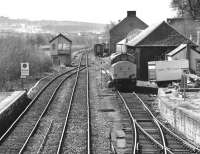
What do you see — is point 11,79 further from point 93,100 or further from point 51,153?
point 51,153

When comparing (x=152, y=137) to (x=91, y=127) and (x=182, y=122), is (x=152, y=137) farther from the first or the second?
(x=91, y=127)

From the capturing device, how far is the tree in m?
55.6

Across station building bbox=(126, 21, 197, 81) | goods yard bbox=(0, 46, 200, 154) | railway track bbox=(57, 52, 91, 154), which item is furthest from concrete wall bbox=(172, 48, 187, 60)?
railway track bbox=(57, 52, 91, 154)

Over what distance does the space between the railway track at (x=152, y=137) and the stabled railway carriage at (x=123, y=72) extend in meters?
7.27

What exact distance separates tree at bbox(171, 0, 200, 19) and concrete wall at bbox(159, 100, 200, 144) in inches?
1265

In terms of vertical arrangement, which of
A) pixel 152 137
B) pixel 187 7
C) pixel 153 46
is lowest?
pixel 152 137

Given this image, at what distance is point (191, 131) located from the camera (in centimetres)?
1731

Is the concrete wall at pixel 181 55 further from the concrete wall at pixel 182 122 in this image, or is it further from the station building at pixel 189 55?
the concrete wall at pixel 182 122

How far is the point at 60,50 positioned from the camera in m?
60.1

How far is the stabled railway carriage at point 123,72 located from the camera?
32.0m

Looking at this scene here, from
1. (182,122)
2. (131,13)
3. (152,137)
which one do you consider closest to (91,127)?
(152,137)

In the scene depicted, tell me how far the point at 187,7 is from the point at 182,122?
44.4m

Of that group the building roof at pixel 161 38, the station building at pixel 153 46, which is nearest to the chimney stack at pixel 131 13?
the building roof at pixel 161 38

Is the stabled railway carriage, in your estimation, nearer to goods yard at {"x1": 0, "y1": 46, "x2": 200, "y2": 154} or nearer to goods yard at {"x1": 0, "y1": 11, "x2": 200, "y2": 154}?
goods yard at {"x1": 0, "y1": 11, "x2": 200, "y2": 154}
